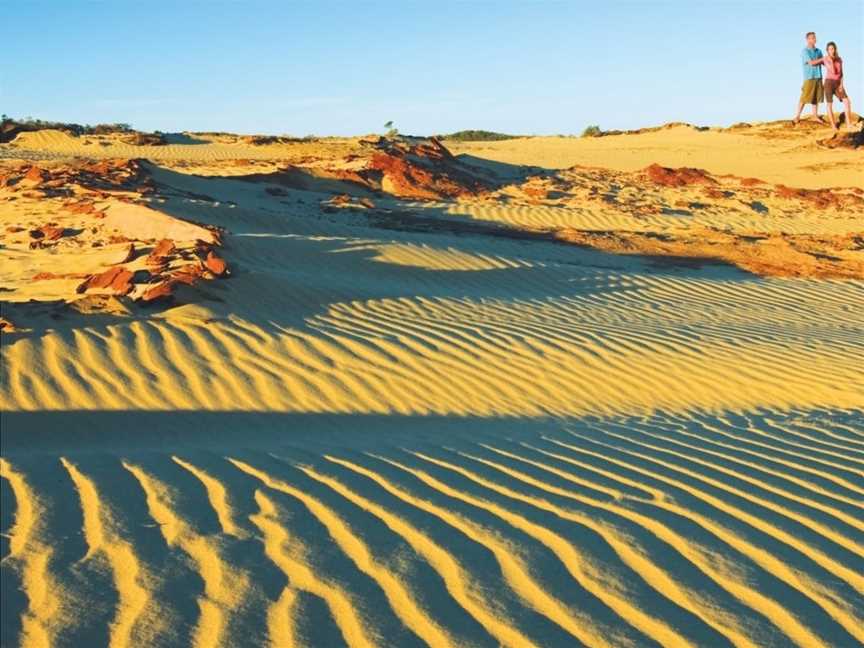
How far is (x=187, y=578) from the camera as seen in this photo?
2951 millimetres

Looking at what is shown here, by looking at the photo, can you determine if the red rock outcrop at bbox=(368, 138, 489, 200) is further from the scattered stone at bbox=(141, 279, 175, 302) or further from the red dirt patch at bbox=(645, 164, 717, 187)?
the scattered stone at bbox=(141, 279, 175, 302)

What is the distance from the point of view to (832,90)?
1950 cm

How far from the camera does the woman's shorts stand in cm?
1930

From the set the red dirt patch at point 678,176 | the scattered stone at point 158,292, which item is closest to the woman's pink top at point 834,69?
the red dirt patch at point 678,176

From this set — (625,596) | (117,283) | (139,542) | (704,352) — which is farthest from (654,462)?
(117,283)

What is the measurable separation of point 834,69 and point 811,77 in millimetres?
516

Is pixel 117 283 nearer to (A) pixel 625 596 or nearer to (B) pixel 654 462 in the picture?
(B) pixel 654 462

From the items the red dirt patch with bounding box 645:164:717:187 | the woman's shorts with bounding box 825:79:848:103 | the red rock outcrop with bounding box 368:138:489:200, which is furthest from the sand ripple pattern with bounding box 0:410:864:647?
the red dirt patch with bounding box 645:164:717:187

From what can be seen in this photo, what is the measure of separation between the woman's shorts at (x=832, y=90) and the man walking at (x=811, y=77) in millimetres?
205

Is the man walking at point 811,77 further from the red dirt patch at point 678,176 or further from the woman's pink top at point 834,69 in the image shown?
the red dirt patch at point 678,176

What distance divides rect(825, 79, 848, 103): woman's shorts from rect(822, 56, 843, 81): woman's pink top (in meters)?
0.09

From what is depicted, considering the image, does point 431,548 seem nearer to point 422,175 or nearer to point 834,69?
point 422,175

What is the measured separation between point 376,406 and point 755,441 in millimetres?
2158

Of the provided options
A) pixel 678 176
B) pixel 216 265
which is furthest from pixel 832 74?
pixel 216 265
